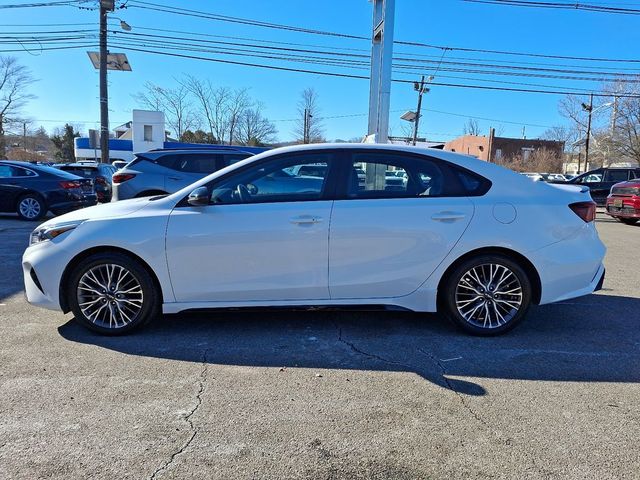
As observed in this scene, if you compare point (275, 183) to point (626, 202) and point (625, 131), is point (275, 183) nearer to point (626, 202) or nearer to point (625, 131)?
point (626, 202)

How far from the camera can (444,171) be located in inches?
164

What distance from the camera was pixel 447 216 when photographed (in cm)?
402

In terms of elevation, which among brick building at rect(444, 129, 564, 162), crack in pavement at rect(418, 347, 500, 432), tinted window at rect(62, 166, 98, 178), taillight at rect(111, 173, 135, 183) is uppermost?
brick building at rect(444, 129, 564, 162)

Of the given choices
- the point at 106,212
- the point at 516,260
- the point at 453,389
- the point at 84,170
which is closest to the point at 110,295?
the point at 106,212

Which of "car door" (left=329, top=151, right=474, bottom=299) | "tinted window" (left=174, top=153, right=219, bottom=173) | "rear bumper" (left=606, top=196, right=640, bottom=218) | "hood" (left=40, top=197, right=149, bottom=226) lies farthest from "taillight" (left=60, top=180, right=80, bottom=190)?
"rear bumper" (left=606, top=196, right=640, bottom=218)

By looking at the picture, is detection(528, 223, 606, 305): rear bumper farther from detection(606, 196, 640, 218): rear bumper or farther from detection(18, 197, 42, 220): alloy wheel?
detection(606, 196, 640, 218): rear bumper

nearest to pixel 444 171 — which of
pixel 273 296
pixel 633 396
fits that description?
pixel 273 296

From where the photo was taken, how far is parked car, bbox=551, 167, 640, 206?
1895 cm

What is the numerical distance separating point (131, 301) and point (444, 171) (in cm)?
298

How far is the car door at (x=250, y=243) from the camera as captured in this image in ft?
12.9

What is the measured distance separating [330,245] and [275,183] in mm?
737

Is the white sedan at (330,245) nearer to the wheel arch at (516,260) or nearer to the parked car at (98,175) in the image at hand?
the wheel arch at (516,260)

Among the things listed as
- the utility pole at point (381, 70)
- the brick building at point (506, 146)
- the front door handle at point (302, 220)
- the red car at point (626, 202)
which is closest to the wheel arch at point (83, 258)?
the front door handle at point (302, 220)

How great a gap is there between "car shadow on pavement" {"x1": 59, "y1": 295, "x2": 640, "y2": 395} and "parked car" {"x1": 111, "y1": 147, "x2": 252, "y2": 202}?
544 centimetres
